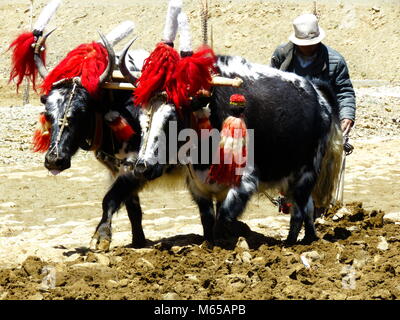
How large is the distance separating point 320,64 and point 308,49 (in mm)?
180

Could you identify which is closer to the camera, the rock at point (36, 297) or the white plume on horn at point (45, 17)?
the rock at point (36, 297)

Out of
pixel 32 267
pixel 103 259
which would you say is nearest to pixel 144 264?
pixel 103 259

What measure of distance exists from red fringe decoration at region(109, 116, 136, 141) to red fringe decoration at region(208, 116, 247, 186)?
721 millimetres

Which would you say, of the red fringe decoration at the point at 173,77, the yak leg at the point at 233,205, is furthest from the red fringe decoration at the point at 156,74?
the yak leg at the point at 233,205

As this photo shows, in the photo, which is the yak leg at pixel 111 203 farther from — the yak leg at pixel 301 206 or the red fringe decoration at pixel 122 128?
the yak leg at pixel 301 206

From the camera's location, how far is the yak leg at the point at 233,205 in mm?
6320

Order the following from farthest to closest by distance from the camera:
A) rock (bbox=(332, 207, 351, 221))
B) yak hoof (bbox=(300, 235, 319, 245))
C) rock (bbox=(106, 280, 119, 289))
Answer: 1. rock (bbox=(332, 207, 351, 221))
2. yak hoof (bbox=(300, 235, 319, 245))
3. rock (bbox=(106, 280, 119, 289))

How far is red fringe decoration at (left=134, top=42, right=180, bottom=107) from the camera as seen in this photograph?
6039 mm

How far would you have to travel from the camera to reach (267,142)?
21.6 ft

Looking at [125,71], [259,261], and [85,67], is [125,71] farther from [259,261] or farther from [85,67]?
[259,261]

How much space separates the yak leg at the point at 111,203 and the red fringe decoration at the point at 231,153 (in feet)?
2.26

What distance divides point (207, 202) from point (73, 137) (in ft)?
3.84

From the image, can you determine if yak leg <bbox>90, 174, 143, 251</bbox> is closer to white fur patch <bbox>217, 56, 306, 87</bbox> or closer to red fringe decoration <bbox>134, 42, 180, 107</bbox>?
red fringe decoration <bbox>134, 42, 180, 107</bbox>

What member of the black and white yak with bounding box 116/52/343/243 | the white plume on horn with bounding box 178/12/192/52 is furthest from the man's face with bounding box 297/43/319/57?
the white plume on horn with bounding box 178/12/192/52
